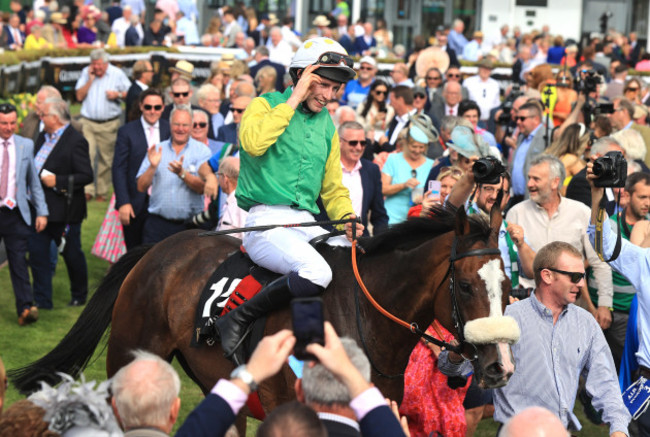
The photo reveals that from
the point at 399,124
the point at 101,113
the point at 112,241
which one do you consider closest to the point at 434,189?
the point at 112,241

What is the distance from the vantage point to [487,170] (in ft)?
17.2

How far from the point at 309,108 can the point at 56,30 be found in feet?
58.9

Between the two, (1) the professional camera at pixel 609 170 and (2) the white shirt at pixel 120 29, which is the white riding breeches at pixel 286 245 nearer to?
(1) the professional camera at pixel 609 170

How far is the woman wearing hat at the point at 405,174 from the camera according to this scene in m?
9.44

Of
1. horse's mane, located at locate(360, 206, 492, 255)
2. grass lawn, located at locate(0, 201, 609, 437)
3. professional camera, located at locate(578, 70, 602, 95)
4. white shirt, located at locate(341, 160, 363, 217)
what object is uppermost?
professional camera, located at locate(578, 70, 602, 95)

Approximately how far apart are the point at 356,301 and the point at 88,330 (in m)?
2.12

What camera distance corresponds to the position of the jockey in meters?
5.27

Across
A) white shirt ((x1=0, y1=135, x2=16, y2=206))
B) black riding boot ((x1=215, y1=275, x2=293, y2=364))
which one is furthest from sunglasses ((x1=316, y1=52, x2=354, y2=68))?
white shirt ((x1=0, y1=135, x2=16, y2=206))

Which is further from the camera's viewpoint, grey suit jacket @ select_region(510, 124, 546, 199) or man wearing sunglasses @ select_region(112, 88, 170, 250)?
grey suit jacket @ select_region(510, 124, 546, 199)

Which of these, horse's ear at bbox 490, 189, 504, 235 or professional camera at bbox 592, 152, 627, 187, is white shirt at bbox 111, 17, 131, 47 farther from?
professional camera at bbox 592, 152, 627, 187

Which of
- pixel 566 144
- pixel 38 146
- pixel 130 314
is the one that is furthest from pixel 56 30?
pixel 130 314

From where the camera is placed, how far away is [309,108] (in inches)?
218

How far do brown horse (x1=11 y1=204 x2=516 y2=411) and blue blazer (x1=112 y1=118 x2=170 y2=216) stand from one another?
3140 millimetres

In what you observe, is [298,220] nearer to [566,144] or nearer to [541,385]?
[541,385]
